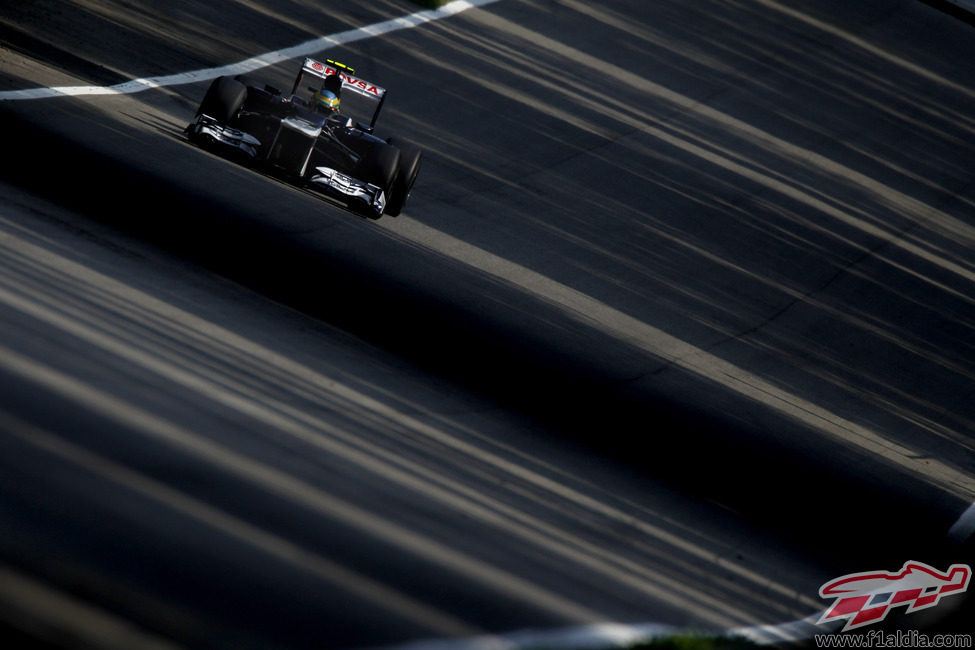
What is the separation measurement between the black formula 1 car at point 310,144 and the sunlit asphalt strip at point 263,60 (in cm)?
151

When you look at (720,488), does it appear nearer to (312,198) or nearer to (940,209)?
(312,198)

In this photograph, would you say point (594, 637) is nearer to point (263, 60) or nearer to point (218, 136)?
point (218, 136)

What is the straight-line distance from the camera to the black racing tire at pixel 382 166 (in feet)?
46.6

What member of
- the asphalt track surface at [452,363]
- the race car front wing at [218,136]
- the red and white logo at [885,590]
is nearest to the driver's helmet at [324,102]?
the race car front wing at [218,136]

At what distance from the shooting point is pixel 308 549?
21.1ft

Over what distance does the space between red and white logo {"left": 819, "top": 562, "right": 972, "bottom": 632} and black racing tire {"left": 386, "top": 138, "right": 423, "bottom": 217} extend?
272 inches

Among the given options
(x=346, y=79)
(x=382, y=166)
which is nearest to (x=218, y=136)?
(x=382, y=166)

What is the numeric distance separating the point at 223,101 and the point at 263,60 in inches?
215

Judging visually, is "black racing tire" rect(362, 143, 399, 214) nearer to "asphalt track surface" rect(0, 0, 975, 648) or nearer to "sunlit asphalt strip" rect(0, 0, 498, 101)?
"asphalt track surface" rect(0, 0, 975, 648)

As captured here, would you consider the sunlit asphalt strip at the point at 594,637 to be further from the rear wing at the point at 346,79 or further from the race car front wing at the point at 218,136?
the rear wing at the point at 346,79

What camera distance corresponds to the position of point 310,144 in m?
→ 14.1

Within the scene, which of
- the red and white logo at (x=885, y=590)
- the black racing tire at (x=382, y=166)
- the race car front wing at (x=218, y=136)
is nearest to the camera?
the red and white logo at (x=885, y=590)

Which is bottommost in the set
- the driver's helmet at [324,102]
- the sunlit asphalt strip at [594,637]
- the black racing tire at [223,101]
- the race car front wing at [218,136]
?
the race car front wing at [218,136]

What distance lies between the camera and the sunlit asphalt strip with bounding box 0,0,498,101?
47.4 ft
